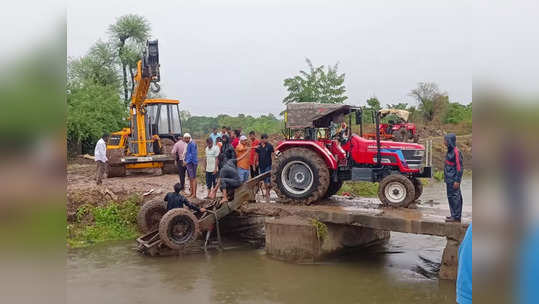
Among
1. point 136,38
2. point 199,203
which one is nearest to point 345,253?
point 199,203

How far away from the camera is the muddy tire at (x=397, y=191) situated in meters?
9.01

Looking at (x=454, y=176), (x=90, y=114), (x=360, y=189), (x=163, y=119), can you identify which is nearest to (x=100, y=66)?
(x=90, y=114)

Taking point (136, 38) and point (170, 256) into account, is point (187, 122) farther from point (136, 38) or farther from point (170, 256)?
point (170, 256)

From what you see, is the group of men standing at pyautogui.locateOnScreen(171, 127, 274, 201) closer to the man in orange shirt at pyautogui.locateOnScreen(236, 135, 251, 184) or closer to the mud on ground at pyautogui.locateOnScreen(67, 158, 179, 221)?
the man in orange shirt at pyautogui.locateOnScreen(236, 135, 251, 184)

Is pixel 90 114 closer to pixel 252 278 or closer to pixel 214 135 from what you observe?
pixel 214 135

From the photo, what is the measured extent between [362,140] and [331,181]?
106 centimetres

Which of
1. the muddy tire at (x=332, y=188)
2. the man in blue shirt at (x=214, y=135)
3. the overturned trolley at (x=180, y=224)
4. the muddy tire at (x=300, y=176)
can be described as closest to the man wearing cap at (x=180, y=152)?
the man in blue shirt at (x=214, y=135)

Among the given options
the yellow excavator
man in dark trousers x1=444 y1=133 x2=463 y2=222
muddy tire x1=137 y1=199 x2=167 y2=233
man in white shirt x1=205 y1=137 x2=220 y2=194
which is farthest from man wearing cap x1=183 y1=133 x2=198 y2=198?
man in dark trousers x1=444 y1=133 x2=463 y2=222

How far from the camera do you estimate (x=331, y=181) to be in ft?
32.6

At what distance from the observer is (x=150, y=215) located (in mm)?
10141

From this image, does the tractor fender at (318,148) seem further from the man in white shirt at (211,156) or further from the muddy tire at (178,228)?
the muddy tire at (178,228)

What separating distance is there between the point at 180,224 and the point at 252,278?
1.97 metres

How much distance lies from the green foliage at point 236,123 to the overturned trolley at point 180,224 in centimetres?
2507
